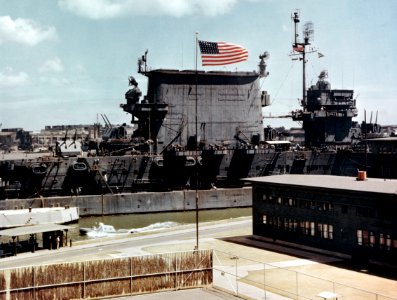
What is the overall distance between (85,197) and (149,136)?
488 inches

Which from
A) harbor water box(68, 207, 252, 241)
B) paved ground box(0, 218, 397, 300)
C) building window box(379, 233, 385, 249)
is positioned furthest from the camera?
harbor water box(68, 207, 252, 241)

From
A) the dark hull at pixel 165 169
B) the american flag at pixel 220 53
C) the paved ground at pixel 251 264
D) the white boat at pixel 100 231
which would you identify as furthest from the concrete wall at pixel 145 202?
the american flag at pixel 220 53

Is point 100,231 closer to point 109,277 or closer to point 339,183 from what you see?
point 109,277

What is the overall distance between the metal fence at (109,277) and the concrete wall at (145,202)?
30.7 metres

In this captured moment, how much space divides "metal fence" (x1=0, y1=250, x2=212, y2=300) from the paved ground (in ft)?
2.59

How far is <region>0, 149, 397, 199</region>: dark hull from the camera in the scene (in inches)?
2192

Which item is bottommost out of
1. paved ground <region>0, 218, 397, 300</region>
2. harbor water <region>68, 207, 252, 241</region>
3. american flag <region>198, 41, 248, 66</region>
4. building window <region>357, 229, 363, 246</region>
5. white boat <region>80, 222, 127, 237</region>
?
harbor water <region>68, 207, 252, 241</region>

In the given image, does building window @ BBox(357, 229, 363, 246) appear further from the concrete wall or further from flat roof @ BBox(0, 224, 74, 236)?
the concrete wall

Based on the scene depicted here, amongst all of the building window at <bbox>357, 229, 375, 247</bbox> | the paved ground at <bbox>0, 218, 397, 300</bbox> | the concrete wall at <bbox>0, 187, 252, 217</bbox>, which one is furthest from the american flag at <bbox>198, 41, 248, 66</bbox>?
the building window at <bbox>357, 229, 375, 247</bbox>

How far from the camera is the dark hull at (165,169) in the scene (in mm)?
55688

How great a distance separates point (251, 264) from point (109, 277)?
946 cm

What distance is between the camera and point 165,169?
61750 millimetres

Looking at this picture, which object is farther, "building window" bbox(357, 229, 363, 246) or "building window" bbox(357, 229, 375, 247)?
"building window" bbox(357, 229, 363, 246)

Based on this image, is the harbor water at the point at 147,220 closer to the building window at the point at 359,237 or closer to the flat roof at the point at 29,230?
the flat roof at the point at 29,230
